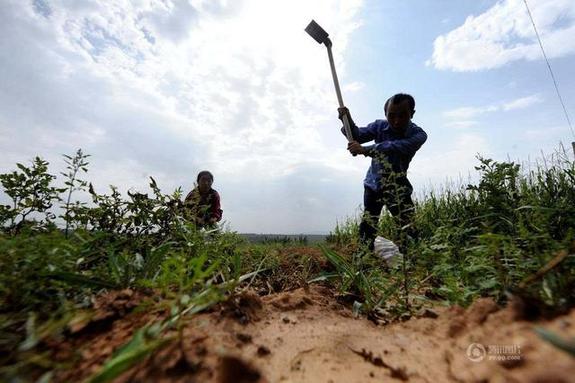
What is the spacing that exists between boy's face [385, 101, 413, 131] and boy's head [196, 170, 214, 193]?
11.1 ft

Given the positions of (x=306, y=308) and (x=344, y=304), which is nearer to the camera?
(x=306, y=308)

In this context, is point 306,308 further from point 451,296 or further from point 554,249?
point 554,249

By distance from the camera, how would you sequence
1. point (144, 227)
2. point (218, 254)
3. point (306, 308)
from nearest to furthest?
point (306, 308), point (218, 254), point (144, 227)

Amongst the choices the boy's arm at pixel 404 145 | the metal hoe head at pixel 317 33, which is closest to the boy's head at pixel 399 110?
the boy's arm at pixel 404 145

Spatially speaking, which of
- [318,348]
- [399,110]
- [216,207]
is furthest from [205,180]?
[318,348]

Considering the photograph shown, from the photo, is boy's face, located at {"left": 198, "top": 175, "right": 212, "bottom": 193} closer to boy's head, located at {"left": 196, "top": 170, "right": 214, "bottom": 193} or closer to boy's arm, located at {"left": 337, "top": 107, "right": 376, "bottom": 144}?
boy's head, located at {"left": 196, "top": 170, "right": 214, "bottom": 193}

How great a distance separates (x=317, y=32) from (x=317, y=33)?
1 cm

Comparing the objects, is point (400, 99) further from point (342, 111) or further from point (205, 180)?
point (205, 180)

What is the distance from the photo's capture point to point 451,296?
1.48 meters

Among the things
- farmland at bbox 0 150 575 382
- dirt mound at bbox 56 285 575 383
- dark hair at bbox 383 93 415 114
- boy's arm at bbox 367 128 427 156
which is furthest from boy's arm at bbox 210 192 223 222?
dirt mound at bbox 56 285 575 383

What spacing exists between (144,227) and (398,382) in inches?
74.5

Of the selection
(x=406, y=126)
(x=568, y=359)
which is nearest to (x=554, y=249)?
(x=568, y=359)

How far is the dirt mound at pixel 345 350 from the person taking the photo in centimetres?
73

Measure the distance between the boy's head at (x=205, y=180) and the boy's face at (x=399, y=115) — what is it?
3379 mm
